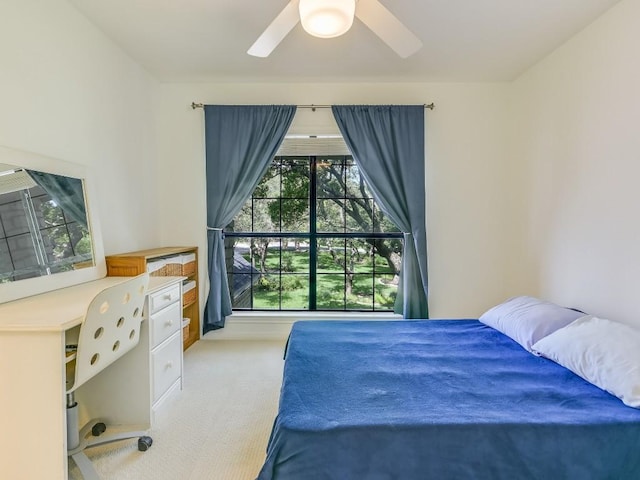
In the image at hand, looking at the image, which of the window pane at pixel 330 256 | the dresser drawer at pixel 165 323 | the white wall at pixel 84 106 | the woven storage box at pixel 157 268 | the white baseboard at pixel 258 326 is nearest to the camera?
the white wall at pixel 84 106

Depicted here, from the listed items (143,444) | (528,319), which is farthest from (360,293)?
(143,444)

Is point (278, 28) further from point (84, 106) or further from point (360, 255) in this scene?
point (360, 255)

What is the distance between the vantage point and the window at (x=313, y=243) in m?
3.39

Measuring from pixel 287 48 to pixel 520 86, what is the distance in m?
2.20

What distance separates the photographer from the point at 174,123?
3.24m

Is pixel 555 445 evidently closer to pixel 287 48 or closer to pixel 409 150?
pixel 409 150

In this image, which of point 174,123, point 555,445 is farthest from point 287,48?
point 555,445

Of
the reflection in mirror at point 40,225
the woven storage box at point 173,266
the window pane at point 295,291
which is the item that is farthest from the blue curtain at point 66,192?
the window pane at point 295,291

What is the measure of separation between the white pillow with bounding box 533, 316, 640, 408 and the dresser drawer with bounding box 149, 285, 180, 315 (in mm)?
2240

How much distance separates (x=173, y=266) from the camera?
2.82 meters

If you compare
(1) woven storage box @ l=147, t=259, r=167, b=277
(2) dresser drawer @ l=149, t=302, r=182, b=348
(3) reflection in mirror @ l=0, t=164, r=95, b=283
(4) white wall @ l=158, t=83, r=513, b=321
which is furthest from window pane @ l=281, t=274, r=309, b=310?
(3) reflection in mirror @ l=0, t=164, r=95, b=283

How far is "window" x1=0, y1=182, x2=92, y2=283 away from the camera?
163 centimetres

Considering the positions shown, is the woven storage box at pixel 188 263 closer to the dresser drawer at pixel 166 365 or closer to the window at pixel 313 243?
the window at pixel 313 243

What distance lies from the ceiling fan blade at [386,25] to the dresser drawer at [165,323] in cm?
203
